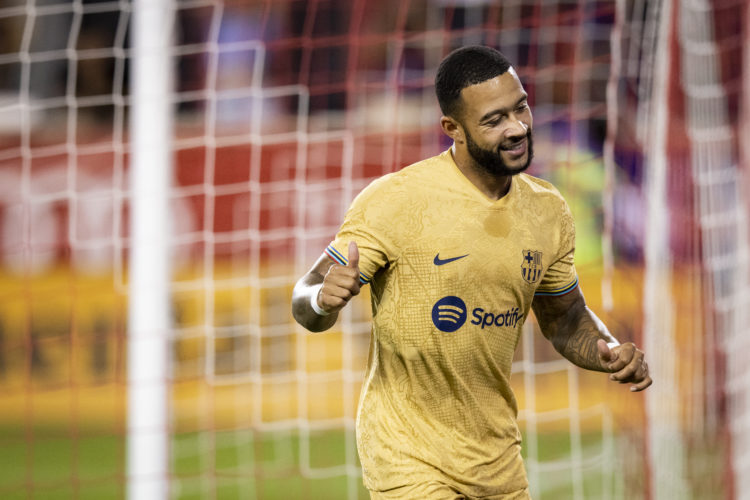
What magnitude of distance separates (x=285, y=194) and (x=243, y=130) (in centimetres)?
77

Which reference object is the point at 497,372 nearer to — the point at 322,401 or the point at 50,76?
the point at 322,401

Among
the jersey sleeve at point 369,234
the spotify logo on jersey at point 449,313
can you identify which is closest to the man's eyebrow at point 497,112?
the jersey sleeve at point 369,234

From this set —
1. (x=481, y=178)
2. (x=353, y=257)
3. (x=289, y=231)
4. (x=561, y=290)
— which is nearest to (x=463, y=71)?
(x=481, y=178)

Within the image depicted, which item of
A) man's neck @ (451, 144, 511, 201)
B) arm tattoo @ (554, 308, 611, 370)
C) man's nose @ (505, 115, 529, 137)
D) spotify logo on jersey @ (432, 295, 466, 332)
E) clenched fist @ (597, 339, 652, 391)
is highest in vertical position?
man's nose @ (505, 115, 529, 137)

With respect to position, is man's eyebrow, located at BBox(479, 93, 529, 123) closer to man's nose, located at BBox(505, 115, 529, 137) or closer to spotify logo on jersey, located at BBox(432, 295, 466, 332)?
man's nose, located at BBox(505, 115, 529, 137)

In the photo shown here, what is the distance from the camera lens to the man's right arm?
7.80 feet

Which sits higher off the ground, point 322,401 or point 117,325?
point 117,325

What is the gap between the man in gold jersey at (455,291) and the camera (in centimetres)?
262

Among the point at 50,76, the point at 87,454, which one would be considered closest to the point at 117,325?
the point at 87,454

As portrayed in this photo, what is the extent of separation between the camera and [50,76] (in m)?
8.33

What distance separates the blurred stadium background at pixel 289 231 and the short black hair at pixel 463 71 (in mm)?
2369

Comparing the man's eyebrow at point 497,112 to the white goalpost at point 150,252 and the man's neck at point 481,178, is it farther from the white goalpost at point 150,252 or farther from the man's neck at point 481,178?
the white goalpost at point 150,252

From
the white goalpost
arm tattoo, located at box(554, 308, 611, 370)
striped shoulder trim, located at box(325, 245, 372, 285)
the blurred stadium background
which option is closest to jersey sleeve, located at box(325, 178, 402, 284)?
striped shoulder trim, located at box(325, 245, 372, 285)

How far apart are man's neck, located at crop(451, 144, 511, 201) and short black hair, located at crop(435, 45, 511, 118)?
127 millimetres
